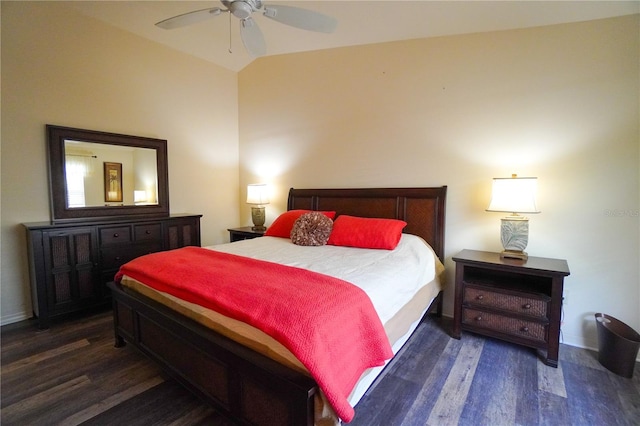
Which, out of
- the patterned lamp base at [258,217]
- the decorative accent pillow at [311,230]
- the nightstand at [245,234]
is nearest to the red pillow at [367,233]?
the decorative accent pillow at [311,230]

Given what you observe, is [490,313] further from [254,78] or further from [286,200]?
[254,78]

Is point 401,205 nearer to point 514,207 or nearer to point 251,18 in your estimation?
point 514,207

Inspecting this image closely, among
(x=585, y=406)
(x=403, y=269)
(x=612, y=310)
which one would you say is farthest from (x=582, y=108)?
(x=585, y=406)

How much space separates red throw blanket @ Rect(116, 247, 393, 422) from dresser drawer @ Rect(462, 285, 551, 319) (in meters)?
1.30

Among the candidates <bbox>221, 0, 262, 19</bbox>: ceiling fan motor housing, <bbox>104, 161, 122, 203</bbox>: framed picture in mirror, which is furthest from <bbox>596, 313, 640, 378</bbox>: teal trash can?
<bbox>104, 161, 122, 203</bbox>: framed picture in mirror

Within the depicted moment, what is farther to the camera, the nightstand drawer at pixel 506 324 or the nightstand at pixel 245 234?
the nightstand at pixel 245 234

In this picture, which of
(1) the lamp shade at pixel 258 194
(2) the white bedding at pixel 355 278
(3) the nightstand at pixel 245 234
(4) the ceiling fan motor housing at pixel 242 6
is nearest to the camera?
(2) the white bedding at pixel 355 278

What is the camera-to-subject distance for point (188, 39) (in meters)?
3.51

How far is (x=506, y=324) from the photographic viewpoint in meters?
2.27

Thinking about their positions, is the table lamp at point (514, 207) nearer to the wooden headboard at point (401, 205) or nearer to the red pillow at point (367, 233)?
the wooden headboard at point (401, 205)

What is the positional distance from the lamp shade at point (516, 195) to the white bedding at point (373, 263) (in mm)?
707

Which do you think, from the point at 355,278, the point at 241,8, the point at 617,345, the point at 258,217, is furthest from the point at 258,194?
the point at 617,345

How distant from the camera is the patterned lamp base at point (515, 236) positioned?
2.38m

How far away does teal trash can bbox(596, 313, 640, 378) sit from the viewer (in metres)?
1.94
